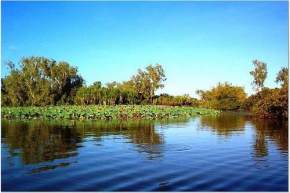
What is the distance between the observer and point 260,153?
30.8 feet

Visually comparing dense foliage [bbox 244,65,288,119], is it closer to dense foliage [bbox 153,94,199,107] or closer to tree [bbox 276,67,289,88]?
tree [bbox 276,67,289,88]

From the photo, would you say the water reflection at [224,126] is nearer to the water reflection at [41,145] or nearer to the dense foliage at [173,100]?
the water reflection at [41,145]

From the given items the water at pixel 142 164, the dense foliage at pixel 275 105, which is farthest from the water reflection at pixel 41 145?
the dense foliage at pixel 275 105

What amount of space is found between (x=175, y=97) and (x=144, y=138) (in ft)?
107

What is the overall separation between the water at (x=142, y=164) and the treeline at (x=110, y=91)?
46.3 ft

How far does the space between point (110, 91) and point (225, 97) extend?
13.6 m

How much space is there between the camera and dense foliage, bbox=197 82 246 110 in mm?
42219

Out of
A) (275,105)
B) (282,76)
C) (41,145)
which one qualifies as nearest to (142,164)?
(41,145)

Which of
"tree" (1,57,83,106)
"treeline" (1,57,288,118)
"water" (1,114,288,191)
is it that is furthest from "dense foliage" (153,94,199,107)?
"water" (1,114,288,191)

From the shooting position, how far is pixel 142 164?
25.5 ft

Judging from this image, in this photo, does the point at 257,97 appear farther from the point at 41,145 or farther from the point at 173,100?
the point at 41,145

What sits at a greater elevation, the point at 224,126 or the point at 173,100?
the point at 173,100

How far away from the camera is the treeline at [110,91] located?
28.9 m

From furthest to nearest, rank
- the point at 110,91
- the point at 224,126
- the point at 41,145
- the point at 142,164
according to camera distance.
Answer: the point at 110,91
the point at 224,126
the point at 41,145
the point at 142,164
